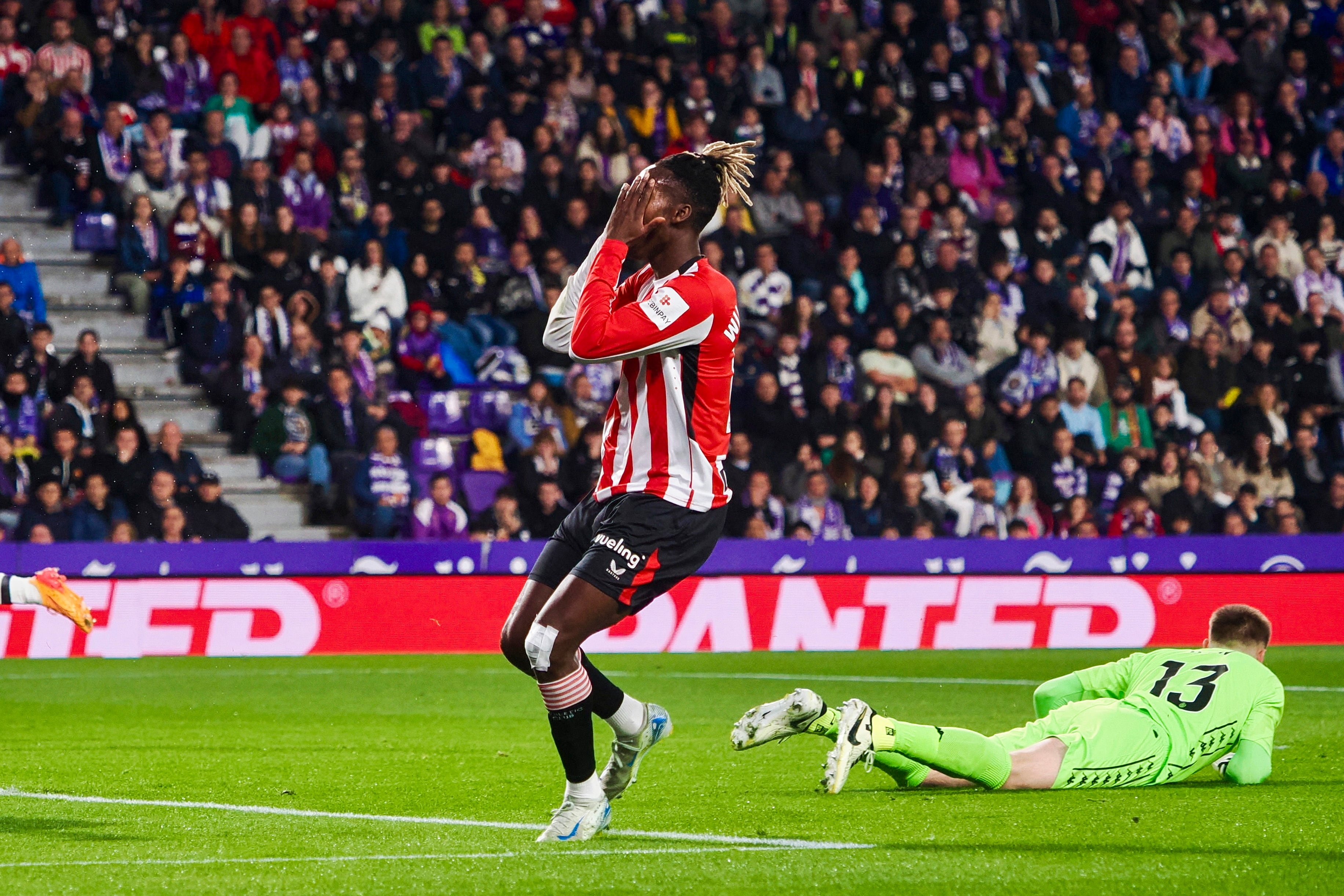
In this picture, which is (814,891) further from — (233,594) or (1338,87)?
(1338,87)

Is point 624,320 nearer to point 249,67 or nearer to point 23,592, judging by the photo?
point 23,592

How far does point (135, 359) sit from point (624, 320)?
1266cm

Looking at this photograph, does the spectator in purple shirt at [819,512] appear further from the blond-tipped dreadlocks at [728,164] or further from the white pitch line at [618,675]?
the blond-tipped dreadlocks at [728,164]

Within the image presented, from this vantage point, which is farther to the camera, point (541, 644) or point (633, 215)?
point (633, 215)

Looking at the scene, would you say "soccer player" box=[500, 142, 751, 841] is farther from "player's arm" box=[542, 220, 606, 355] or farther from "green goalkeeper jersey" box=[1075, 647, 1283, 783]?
"green goalkeeper jersey" box=[1075, 647, 1283, 783]

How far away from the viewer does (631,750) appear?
6680 mm

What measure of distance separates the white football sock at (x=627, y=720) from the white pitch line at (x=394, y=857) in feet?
2.32

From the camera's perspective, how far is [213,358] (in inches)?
677

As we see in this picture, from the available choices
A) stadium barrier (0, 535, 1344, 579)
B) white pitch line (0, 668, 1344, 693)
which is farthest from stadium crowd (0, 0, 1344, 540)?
white pitch line (0, 668, 1344, 693)

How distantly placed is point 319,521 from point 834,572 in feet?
14.9

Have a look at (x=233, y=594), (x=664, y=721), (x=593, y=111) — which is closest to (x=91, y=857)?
(x=664, y=721)

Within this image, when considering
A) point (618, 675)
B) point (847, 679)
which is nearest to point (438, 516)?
point (618, 675)

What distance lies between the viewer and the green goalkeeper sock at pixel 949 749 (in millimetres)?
6668

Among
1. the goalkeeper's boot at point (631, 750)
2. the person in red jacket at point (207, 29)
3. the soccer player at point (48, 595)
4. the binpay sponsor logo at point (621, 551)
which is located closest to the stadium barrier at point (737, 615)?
the person in red jacket at point (207, 29)
